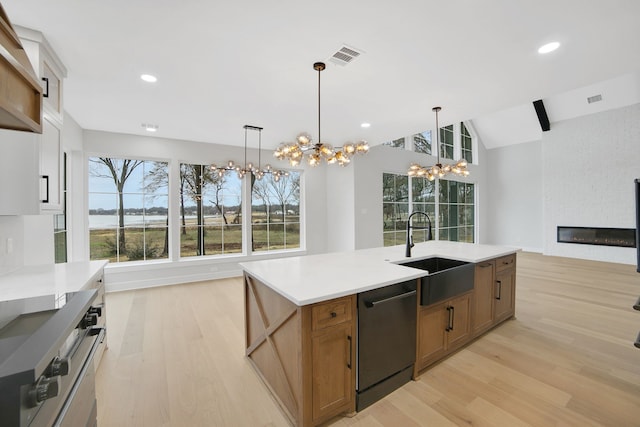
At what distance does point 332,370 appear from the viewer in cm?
165

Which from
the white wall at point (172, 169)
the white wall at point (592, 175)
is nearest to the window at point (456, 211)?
the white wall at point (592, 175)

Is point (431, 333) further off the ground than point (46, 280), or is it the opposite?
point (46, 280)

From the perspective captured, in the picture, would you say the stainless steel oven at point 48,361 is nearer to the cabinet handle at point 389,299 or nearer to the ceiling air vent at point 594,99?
the cabinet handle at point 389,299

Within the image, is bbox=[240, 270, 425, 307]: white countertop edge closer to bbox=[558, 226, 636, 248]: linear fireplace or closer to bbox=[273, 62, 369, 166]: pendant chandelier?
bbox=[273, 62, 369, 166]: pendant chandelier

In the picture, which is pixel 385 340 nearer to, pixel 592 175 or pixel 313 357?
pixel 313 357

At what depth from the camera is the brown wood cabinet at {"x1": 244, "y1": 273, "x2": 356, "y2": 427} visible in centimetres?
156

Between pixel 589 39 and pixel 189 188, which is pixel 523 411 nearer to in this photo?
pixel 589 39

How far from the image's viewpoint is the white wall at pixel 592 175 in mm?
6039

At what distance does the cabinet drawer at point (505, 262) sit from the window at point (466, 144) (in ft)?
21.1

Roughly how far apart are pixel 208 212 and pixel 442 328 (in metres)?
4.63

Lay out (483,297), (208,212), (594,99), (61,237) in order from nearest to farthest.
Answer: (483,297), (61,237), (208,212), (594,99)

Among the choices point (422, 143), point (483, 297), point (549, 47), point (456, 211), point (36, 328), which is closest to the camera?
point (36, 328)

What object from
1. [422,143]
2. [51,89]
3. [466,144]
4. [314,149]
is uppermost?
[466,144]

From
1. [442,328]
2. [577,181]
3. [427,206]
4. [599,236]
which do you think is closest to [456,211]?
[427,206]
